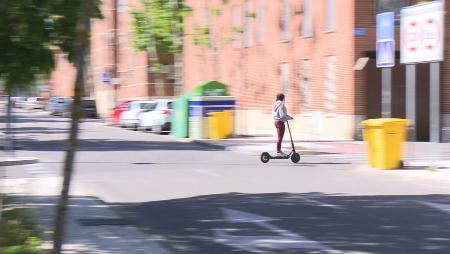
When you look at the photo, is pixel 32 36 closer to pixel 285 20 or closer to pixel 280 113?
pixel 280 113

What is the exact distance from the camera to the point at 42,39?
322 inches

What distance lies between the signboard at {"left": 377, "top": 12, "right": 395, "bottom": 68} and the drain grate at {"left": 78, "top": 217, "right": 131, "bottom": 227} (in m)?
10.7

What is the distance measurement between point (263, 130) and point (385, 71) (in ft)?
32.8

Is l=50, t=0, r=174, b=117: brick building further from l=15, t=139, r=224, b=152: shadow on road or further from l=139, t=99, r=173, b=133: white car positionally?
l=15, t=139, r=224, b=152: shadow on road

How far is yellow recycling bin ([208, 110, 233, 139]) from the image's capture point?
32.4m

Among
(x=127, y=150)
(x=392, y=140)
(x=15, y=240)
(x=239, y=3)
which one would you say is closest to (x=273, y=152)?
(x=127, y=150)

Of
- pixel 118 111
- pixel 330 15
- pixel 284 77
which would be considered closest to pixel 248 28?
pixel 284 77

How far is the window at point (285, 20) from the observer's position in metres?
37.3

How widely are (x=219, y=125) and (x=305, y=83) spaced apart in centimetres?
520

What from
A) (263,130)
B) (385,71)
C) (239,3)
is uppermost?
(239,3)

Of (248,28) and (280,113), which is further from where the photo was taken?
(248,28)

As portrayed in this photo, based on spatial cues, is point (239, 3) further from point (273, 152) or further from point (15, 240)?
point (15, 240)

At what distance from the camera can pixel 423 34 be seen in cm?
1847

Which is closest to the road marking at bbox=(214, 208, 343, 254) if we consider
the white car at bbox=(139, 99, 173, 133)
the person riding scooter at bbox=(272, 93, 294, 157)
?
the person riding scooter at bbox=(272, 93, 294, 157)
